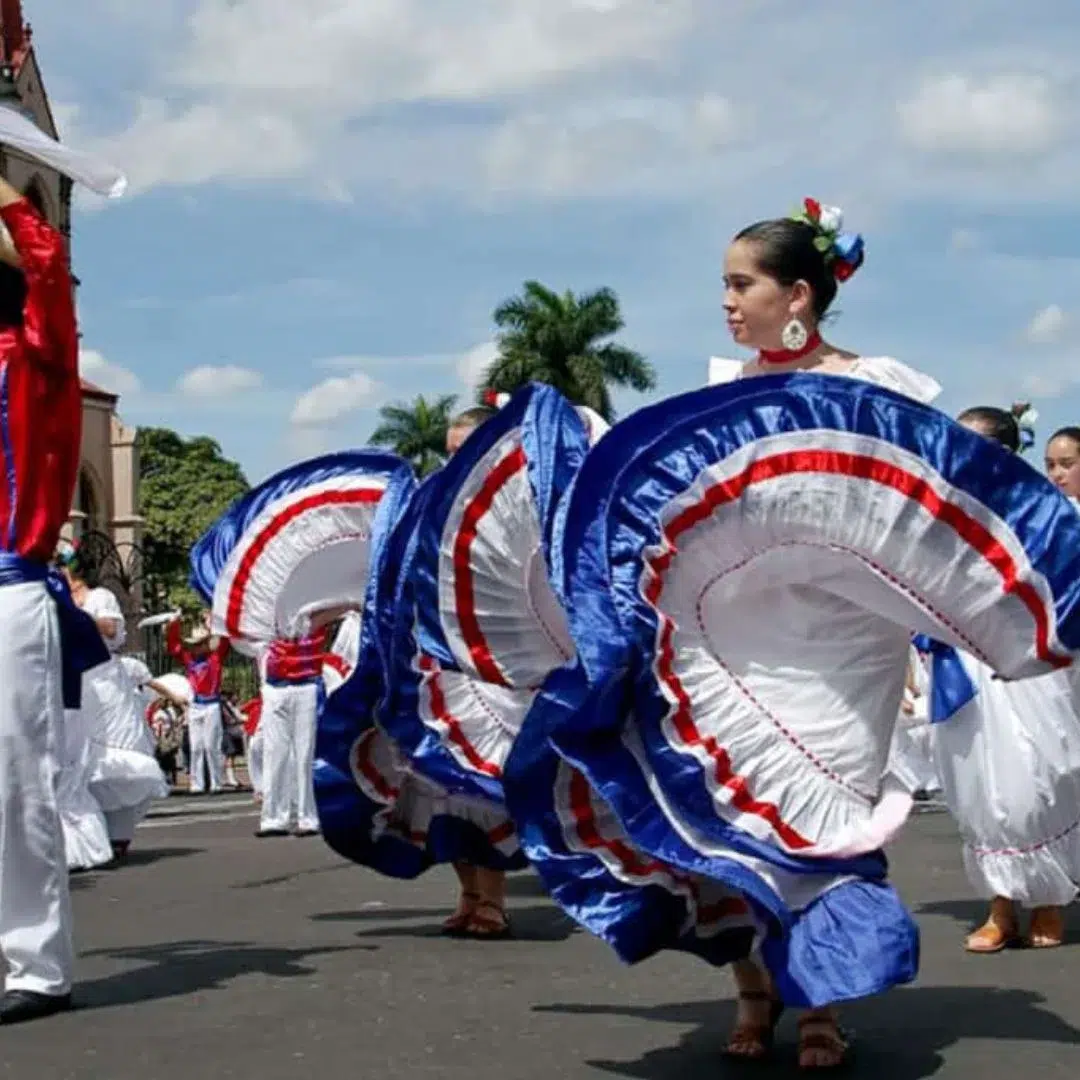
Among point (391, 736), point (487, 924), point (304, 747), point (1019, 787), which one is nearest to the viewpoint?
point (1019, 787)

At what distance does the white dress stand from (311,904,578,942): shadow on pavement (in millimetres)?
4251

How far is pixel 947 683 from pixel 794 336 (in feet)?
8.14

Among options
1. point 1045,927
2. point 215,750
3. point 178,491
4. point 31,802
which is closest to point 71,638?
point 31,802

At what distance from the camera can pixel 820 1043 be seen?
5223 mm

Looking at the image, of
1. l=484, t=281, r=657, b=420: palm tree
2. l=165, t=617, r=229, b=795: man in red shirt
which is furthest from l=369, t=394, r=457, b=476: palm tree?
l=165, t=617, r=229, b=795: man in red shirt

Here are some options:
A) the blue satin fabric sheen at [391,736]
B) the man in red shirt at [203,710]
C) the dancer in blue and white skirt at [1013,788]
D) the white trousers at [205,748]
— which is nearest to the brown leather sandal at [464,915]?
the blue satin fabric sheen at [391,736]

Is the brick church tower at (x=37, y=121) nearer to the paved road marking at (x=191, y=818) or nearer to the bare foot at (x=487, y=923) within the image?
the paved road marking at (x=191, y=818)

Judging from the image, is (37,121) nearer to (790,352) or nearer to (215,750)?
(215,750)

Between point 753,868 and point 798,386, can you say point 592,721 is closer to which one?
point 753,868

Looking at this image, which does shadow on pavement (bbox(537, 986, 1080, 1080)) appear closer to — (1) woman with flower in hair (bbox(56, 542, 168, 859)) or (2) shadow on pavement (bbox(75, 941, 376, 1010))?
(2) shadow on pavement (bbox(75, 941, 376, 1010))

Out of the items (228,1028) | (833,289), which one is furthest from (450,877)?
(833,289)

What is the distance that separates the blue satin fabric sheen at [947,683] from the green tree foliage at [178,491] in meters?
68.0

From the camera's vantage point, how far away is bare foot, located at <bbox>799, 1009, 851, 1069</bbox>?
5.21 m

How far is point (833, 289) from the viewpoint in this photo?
5859 mm
